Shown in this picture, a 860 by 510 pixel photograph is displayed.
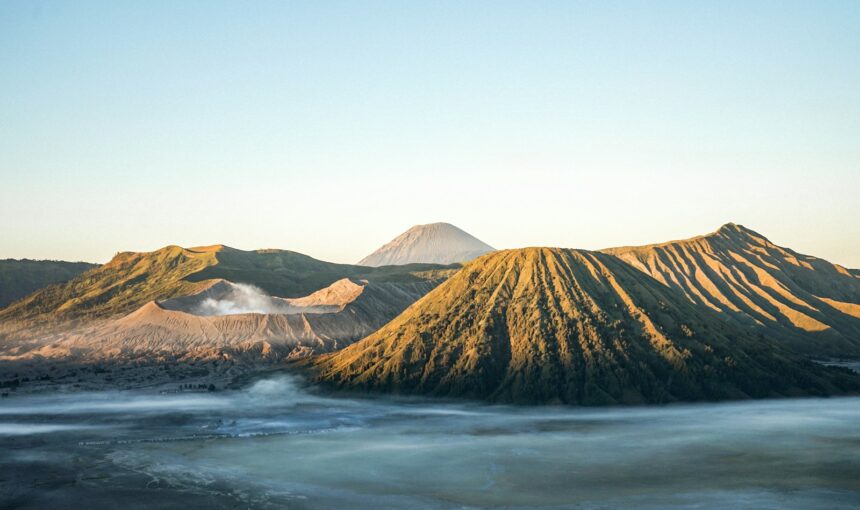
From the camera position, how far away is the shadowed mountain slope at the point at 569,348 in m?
84.4

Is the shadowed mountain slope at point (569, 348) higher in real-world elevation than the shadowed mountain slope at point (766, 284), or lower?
lower

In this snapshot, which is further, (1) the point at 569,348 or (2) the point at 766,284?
(2) the point at 766,284

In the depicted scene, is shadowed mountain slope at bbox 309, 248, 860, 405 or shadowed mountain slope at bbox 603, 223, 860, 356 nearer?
shadowed mountain slope at bbox 309, 248, 860, 405

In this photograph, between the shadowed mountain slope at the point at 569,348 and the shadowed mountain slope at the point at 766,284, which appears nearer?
the shadowed mountain slope at the point at 569,348

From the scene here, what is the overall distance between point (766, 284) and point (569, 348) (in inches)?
3899

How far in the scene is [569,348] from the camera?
287 feet

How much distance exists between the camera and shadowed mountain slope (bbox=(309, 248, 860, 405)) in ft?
277

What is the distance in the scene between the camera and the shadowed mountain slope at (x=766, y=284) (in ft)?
493

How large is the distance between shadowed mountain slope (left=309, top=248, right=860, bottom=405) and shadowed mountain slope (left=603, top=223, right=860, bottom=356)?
2288 inches

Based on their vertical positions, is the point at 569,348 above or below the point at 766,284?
below

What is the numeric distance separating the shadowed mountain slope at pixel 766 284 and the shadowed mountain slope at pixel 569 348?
2288 inches

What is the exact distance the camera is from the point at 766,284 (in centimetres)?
17125

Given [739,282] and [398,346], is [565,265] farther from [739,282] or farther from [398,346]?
[739,282]

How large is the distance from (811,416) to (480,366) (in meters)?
32.1
